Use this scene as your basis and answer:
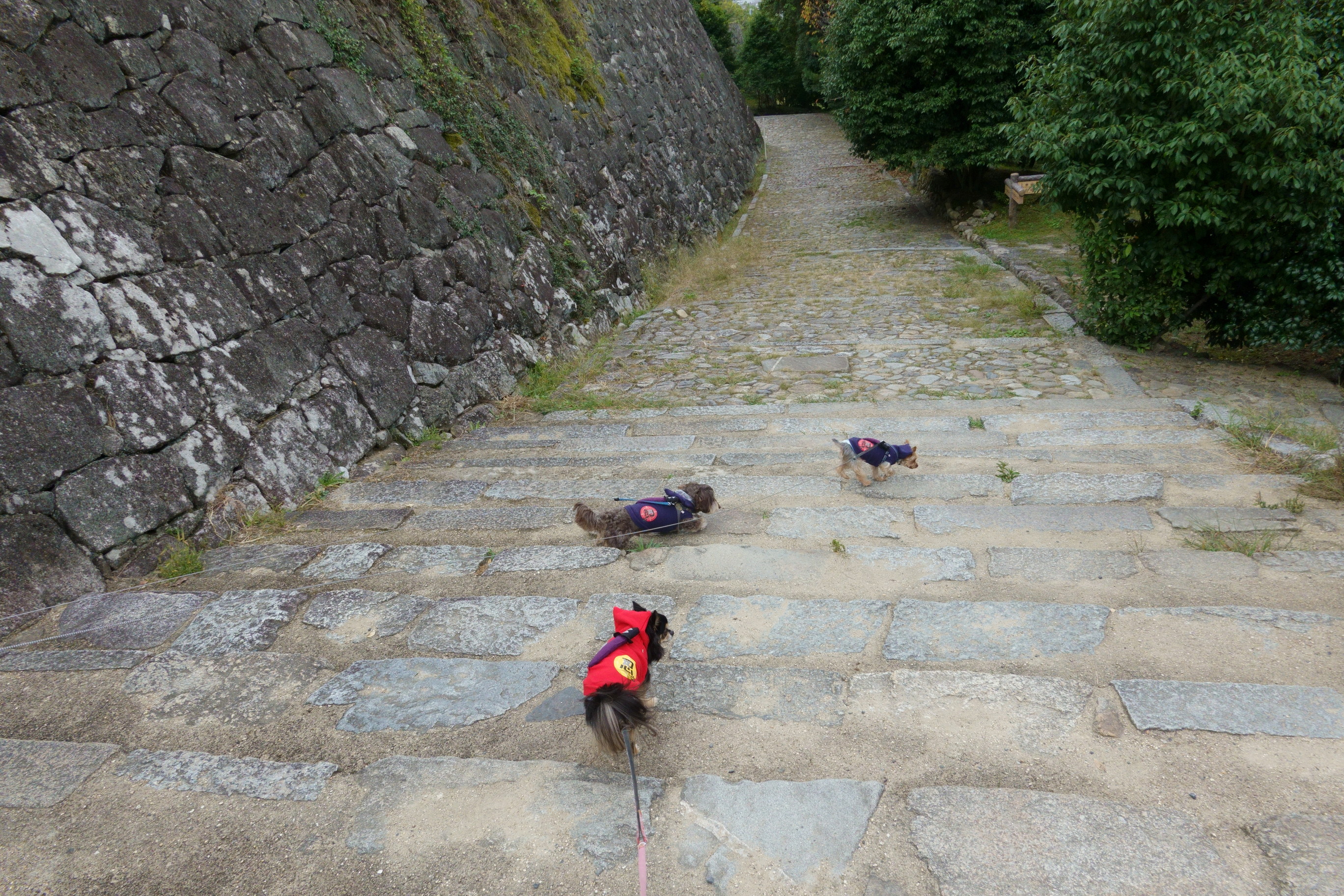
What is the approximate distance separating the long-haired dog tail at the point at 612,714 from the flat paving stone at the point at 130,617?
2037mm

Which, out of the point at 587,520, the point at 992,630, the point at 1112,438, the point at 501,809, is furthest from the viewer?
the point at 1112,438

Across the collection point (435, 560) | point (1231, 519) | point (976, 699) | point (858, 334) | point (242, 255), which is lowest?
point (858, 334)

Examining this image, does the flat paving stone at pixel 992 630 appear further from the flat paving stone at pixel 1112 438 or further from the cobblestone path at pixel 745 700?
the flat paving stone at pixel 1112 438

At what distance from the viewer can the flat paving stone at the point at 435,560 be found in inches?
150

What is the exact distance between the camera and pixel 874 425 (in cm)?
596

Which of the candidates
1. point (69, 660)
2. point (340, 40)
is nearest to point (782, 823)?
point (69, 660)

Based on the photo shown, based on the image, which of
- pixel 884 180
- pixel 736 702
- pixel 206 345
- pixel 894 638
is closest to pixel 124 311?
pixel 206 345

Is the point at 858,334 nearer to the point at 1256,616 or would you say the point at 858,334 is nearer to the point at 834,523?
the point at 834,523

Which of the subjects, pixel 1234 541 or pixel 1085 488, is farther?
pixel 1085 488

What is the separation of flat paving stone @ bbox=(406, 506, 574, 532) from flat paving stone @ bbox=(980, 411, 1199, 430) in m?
3.31

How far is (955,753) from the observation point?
2.42 metres

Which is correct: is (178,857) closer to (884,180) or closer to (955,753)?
(955,753)

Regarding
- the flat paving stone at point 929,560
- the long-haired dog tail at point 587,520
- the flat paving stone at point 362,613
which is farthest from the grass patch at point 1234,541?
the flat paving stone at point 362,613

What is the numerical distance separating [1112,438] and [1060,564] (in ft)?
7.43
